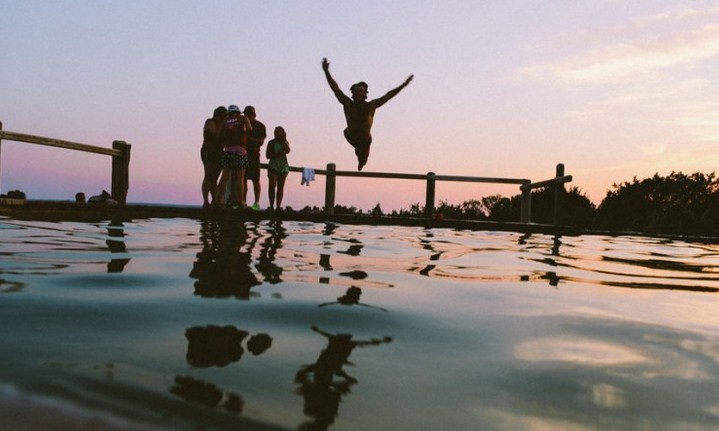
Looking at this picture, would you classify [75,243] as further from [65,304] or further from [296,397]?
[296,397]

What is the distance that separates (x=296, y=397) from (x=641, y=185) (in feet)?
73.8

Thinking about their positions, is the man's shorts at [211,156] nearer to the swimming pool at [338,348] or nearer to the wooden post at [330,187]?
the wooden post at [330,187]

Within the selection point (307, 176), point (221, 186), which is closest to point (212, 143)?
point (221, 186)

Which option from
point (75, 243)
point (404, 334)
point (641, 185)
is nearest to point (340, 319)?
point (404, 334)

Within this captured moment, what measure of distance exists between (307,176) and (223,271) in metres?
11.6

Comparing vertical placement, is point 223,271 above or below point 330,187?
below

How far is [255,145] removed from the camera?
32.6ft

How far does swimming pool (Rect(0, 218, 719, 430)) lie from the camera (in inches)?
47.6

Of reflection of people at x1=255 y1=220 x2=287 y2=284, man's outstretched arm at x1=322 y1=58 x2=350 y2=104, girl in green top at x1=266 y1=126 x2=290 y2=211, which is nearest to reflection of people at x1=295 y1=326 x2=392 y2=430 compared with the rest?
reflection of people at x1=255 y1=220 x2=287 y2=284

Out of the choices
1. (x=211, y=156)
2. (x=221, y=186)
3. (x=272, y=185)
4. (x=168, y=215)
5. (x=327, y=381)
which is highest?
(x=211, y=156)

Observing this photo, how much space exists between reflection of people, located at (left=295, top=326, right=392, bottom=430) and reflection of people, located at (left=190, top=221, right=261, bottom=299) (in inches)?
29.0

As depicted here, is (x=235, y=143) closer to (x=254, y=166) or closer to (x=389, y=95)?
(x=254, y=166)

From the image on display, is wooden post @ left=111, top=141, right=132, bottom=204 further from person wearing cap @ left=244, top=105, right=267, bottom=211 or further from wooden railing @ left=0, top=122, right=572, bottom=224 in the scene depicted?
person wearing cap @ left=244, top=105, right=267, bottom=211

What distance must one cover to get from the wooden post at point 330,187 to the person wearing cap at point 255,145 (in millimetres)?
4397
